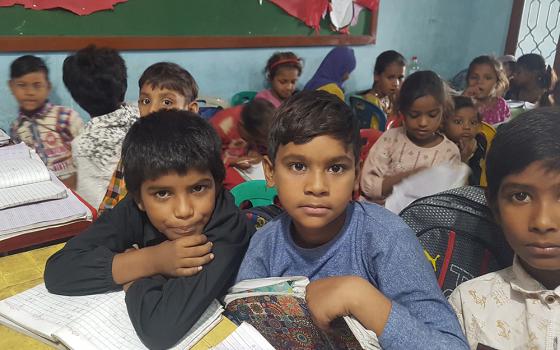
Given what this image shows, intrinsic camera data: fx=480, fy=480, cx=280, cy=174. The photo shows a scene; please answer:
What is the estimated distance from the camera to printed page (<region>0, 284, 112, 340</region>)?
79 cm

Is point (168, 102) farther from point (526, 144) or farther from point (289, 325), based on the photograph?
point (526, 144)

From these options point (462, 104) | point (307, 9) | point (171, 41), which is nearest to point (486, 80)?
point (462, 104)

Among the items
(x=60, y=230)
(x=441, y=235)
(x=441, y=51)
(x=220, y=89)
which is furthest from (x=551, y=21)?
(x=60, y=230)

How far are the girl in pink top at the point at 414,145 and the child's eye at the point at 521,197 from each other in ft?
3.73

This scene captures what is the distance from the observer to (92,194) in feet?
6.01

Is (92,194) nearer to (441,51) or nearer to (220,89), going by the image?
(220,89)

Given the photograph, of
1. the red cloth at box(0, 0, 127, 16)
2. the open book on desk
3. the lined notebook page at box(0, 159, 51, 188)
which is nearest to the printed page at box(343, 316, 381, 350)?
the open book on desk

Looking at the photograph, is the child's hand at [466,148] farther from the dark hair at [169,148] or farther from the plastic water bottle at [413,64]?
the plastic water bottle at [413,64]

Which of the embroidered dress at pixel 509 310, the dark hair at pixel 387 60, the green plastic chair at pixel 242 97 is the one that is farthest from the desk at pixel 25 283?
the dark hair at pixel 387 60

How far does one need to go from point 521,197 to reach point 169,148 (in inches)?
24.2

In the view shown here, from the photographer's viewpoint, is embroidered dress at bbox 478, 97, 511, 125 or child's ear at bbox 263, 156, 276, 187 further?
embroidered dress at bbox 478, 97, 511, 125

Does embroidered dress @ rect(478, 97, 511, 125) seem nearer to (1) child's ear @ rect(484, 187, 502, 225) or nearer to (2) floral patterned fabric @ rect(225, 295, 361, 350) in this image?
(1) child's ear @ rect(484, 187, 502, 225)

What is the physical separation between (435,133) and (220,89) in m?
1.70

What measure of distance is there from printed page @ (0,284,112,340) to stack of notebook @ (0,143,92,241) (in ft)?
0.70
